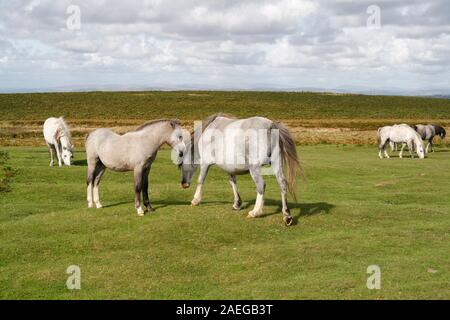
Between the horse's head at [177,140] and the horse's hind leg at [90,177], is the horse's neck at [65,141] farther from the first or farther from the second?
the horse's head at [177,140]

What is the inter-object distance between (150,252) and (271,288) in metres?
3.26

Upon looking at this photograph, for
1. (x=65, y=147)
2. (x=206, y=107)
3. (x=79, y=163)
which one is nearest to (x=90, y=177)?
(x=65, y=147)

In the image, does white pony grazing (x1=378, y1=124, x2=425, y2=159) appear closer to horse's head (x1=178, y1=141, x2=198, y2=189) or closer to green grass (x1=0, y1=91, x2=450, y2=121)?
horse's head (x1=178, y1=141, x2=198, y2=189)

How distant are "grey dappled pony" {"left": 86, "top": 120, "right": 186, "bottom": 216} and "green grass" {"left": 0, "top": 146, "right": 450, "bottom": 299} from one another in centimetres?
118

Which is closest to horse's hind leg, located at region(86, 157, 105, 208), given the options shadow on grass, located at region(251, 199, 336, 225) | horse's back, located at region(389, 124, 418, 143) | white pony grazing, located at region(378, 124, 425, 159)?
shadow on grass, located at region(251, 199, 336, 225)

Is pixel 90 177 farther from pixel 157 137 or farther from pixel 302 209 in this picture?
pixel 302 209

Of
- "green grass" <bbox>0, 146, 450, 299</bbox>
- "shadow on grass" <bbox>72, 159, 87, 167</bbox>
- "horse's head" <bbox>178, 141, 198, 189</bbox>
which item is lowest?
"green grass" <bbox>0, 146, 450, 299</bbox>

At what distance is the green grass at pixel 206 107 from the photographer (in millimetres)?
103062

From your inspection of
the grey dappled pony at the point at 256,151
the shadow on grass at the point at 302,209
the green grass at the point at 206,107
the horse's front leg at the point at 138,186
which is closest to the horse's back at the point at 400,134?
the shadow on grass at the point at 302,209

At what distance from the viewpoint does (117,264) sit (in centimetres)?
1055

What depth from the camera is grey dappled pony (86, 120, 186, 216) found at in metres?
13.6

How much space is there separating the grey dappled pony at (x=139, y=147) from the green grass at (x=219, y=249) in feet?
3.86

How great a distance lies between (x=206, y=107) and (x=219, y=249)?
108447 mm
